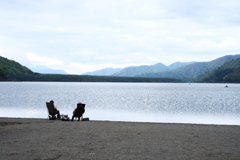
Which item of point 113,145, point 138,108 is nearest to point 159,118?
point 138,108

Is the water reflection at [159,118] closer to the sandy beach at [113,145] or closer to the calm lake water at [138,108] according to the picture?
the calm lake water at [138,108]

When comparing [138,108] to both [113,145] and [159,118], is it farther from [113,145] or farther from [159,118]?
[113,145]

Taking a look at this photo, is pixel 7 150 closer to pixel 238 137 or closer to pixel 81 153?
pixel 81 153

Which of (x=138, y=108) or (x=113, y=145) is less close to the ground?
(x=113, y=145)

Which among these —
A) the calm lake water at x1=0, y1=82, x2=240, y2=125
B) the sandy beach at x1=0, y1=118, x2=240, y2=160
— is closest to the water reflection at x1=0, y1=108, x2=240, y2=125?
the calm lake water at x1=0, y1=82, x2=240, y2=125

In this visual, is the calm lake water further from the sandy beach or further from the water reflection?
the sandy beach

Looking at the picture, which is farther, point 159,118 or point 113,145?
point 159,118

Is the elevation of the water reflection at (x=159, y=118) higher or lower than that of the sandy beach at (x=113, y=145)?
lower

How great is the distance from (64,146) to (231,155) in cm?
550

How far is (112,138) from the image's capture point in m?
11.5

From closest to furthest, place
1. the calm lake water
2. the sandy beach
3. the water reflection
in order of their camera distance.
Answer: the sandy beach < the water reflection < the calm lake water

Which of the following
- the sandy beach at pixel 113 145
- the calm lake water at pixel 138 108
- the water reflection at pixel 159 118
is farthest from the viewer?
the calm lake water at pixel 138 108

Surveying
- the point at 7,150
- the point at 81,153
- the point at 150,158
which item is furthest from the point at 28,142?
the point at 150,158

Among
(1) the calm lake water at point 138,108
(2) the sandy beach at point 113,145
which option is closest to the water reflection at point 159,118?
(1) the calm lake water at point 138,108
